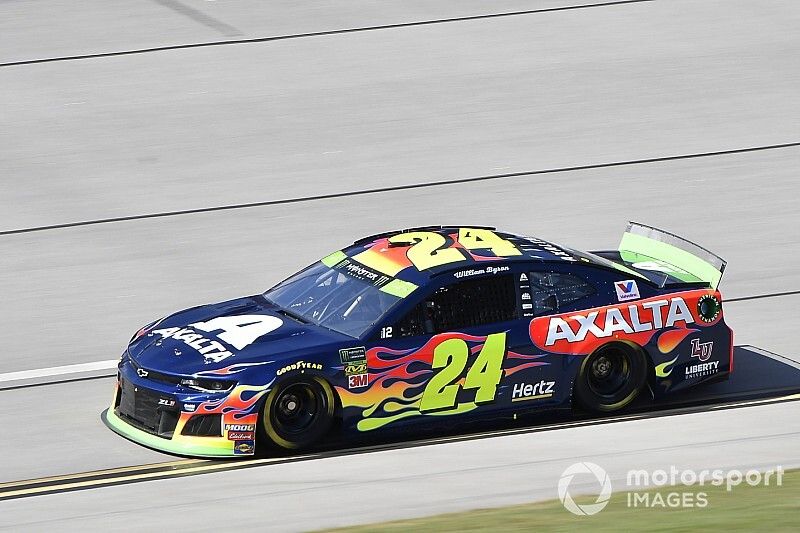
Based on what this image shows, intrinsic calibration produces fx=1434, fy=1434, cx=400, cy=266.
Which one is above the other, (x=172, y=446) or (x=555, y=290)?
(x=555, y=290)

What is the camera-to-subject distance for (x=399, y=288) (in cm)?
1027

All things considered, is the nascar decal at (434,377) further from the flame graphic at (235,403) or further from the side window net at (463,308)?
the flame graphic at (235,403)

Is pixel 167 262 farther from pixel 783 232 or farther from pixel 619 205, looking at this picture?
pixel 783 232

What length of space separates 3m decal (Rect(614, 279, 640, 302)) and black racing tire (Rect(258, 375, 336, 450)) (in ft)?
8.04

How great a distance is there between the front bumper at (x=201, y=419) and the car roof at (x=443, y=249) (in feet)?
4.99

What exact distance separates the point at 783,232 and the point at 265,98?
22.9ft

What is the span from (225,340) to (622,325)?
9.74 feet

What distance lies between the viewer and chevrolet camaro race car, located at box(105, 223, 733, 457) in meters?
9.69

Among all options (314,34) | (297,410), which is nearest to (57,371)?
(297,410)

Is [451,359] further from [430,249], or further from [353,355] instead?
[430,249]

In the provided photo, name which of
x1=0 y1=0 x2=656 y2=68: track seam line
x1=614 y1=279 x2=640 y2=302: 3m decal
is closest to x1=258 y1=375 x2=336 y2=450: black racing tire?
x1=614 y1=279 x2=640 y2=302: 3m decal

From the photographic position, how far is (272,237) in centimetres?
1484

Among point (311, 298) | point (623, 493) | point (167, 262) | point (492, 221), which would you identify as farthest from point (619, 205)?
point (623, 493)

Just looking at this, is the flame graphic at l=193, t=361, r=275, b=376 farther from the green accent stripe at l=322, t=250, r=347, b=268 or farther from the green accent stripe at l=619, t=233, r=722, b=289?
the green accent stripe at l=619, t=233, r=722, b=289
